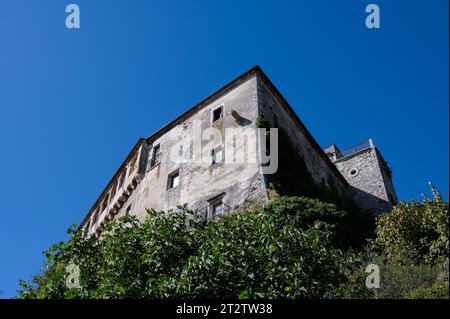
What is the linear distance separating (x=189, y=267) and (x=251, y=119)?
11.8 m

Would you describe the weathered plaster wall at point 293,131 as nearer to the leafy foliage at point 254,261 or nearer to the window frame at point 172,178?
the window frame at point 172,178

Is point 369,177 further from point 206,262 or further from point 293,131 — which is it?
point 206,262

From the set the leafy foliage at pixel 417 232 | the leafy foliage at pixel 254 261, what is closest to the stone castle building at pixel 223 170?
the leafy foliage at pixel 254 261

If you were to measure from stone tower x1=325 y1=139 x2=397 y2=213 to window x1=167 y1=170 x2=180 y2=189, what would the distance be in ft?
44.5

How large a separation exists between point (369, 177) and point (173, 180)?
Answer: 15.7 meters

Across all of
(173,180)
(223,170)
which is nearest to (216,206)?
(223,170)

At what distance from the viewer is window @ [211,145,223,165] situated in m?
20.8

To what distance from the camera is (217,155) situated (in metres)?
21.1

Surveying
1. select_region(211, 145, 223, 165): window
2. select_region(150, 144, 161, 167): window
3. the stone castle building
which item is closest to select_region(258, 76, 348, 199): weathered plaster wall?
the stone castle building

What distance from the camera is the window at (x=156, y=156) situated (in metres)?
25.6

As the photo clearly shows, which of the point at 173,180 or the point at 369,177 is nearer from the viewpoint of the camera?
the point at 173,180

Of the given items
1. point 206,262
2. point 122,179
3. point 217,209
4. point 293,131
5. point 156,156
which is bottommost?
point 206,262
